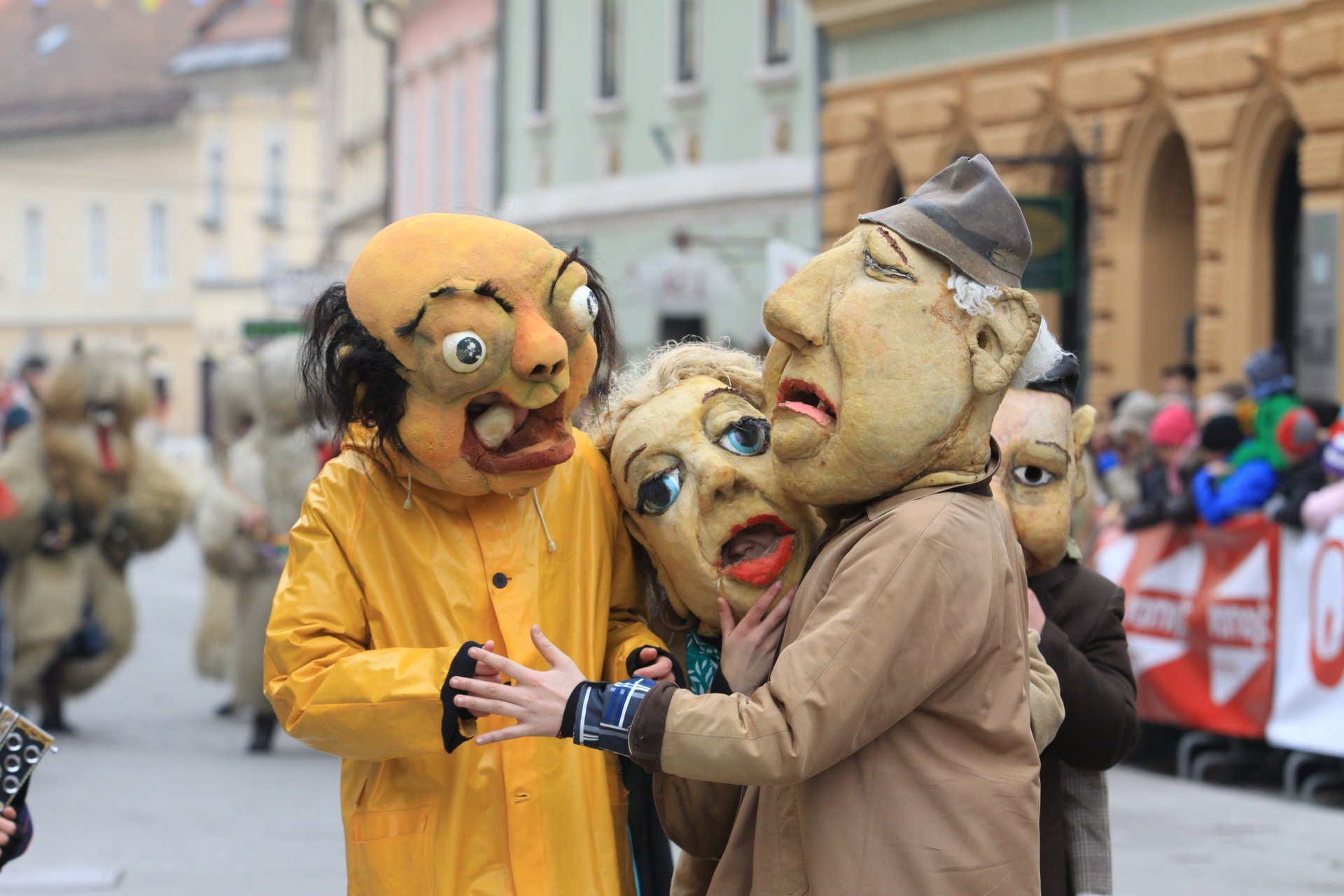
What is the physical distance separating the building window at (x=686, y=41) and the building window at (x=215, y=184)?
999 inches

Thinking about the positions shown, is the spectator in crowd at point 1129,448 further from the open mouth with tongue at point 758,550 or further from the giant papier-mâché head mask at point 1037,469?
the open mouth with tongue at point 758,550

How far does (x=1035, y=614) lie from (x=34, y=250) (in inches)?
1987

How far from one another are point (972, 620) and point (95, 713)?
30.9 ft

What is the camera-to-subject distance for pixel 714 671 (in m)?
3.32

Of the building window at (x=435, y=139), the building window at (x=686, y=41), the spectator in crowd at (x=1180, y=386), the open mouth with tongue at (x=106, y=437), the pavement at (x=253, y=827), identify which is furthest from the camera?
the building window at (x=435, y=139)

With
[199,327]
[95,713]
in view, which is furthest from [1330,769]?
[199,327]

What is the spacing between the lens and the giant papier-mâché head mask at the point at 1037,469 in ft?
11.8

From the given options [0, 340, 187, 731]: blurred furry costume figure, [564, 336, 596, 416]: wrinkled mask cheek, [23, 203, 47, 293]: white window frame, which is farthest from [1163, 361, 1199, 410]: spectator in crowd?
[23, 203, 47, 293]: white window frame

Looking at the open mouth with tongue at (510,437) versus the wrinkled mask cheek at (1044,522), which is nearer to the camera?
the open mouth with tongue at (510,437)

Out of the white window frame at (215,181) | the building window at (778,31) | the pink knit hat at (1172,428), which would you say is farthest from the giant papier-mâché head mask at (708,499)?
the white window frame at (215,181)

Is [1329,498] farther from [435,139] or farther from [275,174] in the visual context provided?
[275,174]

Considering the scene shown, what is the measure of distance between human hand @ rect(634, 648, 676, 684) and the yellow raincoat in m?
0.12

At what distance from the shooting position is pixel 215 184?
44156 mm

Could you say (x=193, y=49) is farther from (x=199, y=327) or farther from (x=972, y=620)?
(x=972, y=620)
